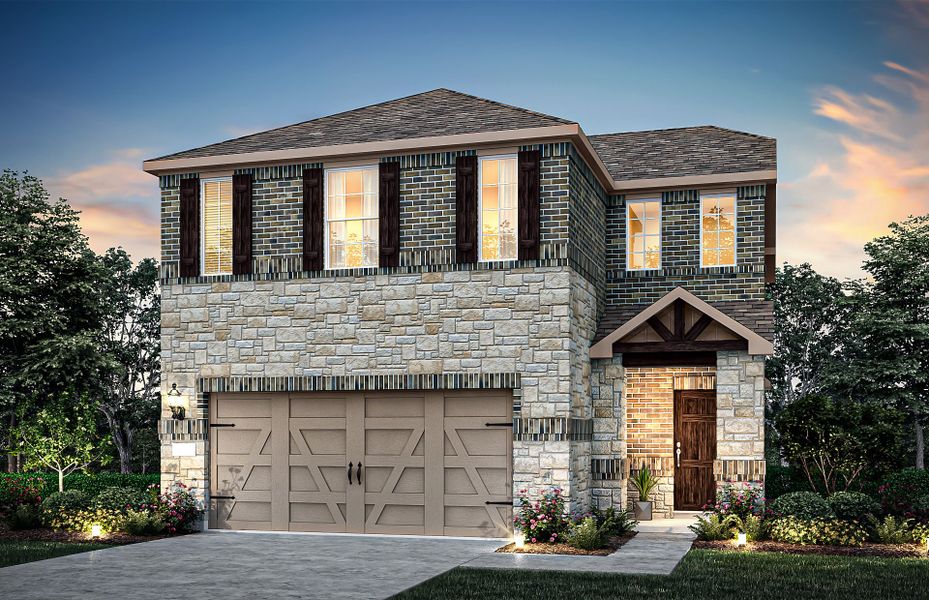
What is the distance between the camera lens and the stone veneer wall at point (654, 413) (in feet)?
64.5

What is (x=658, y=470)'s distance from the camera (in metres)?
19.6

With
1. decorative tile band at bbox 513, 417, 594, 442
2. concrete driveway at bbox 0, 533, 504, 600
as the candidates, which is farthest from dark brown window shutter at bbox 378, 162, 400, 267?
concrete driveway at bbox 0, 533, 504, 600

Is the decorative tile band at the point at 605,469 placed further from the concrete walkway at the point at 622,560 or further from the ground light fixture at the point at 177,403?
the ground light fixture at the point at 177,403

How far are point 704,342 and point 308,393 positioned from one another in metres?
6.85

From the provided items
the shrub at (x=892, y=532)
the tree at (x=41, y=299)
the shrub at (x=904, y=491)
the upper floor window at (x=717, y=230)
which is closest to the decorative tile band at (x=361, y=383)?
the upper floor window at (x=717, y=230)

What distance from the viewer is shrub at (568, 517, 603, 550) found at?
14.6m

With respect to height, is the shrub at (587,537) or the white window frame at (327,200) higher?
the white window frame at (327,200)

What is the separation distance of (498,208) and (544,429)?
3669 millimetres

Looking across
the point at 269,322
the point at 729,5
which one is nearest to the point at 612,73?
the point at 729,5

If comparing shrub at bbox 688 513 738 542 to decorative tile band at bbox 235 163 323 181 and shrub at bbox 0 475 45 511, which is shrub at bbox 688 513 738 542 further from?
shrub at bbox 0 475 45 511

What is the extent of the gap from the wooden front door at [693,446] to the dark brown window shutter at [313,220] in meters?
8.27

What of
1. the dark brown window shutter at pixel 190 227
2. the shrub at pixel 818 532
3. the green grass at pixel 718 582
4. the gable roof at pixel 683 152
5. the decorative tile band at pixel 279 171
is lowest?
the shrub at pixel 818 532

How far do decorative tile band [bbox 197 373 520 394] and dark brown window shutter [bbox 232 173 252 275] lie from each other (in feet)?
6.41

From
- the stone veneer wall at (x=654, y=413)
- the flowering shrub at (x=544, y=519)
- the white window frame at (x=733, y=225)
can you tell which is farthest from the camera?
the stone veneer wall at (x=654, y=413)
